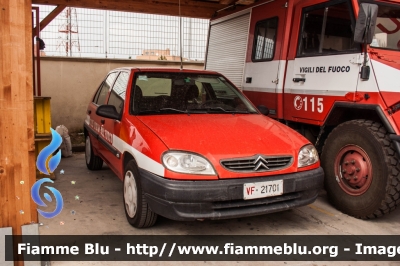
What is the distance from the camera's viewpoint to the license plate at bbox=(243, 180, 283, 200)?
3121mm

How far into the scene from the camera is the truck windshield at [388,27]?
4.04 m

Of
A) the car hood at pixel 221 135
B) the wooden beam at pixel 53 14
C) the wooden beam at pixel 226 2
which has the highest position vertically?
the wooden beam at pixel 226 2

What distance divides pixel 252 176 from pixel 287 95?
6.72 feet

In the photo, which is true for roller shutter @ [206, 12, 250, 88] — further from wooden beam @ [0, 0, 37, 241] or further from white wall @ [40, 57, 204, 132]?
wooden beam @ [0, 0, 37, 241]

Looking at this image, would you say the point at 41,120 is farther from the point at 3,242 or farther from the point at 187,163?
the point at 187,163

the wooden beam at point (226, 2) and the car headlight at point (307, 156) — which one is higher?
the wooden beam at point (226, 2)

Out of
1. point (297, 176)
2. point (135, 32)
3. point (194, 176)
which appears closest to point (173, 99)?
point (194, 176)

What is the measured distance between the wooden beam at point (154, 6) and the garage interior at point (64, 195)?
0.42 metres

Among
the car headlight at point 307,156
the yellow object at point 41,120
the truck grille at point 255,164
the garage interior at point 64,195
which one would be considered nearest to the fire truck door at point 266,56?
the garage interior at point 64,195

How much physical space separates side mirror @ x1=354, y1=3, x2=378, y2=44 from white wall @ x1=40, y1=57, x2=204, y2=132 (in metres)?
6.69

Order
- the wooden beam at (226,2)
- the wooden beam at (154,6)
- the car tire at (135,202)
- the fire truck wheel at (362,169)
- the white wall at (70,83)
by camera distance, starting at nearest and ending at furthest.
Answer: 1. the car tire at (135,202)
2. the fire truck wheel at (362,169)
3. the wooden beam at (226,2)
4. the wooden beam at (154,6)
5. the white wall at (70,83)

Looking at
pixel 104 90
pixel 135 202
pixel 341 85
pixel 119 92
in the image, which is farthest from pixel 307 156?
pixel 104 90

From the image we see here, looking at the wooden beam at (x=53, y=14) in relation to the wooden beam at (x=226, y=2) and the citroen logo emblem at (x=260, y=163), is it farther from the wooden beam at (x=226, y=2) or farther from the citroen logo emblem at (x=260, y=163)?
the citroen logo emblem at (x=260, y=163)

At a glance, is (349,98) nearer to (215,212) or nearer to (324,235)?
(324,235)
